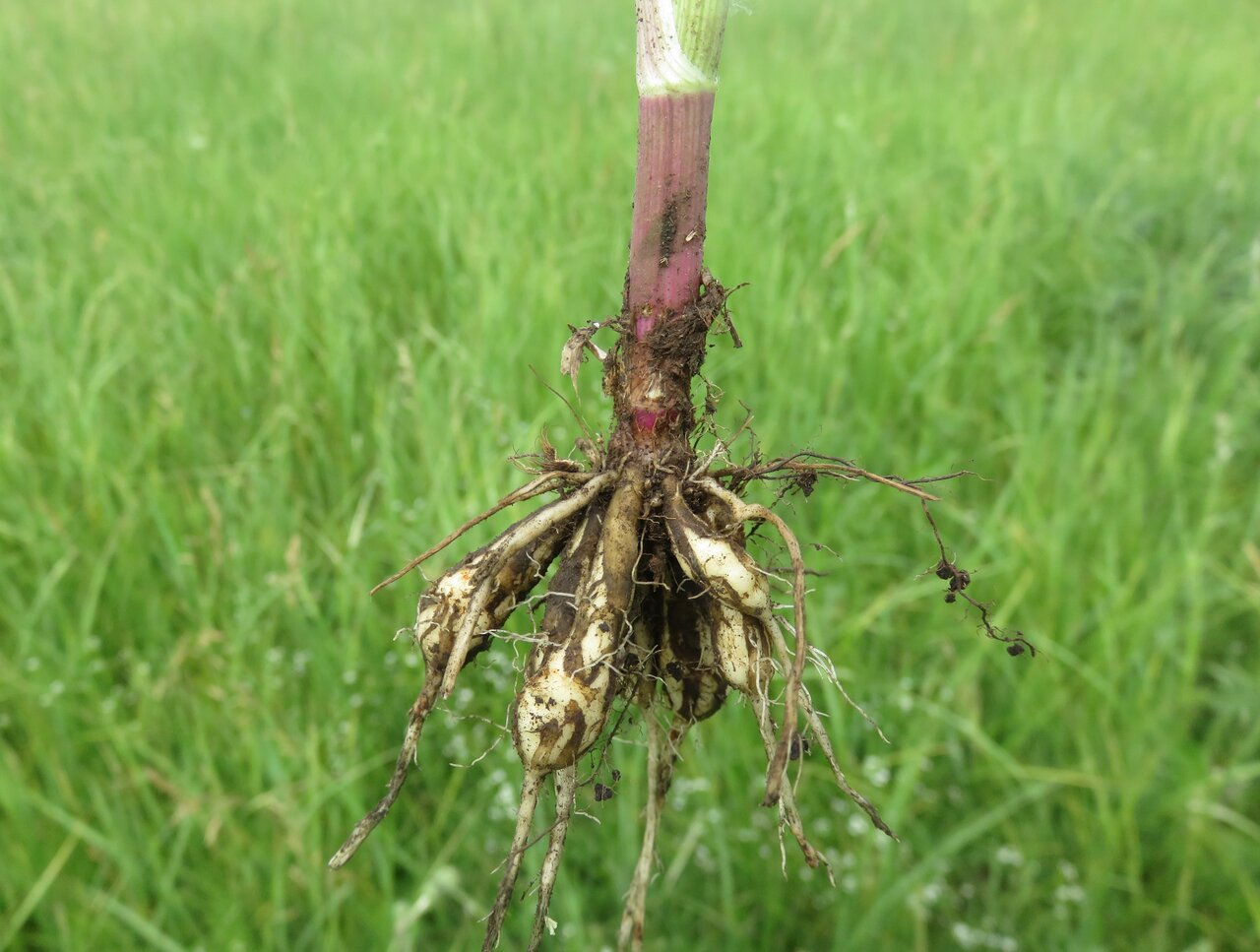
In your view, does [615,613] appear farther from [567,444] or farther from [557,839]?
[567,444]

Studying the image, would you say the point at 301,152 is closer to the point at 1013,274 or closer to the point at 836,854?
the point at 1013,274

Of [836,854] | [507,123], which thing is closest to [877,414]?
[836,854]

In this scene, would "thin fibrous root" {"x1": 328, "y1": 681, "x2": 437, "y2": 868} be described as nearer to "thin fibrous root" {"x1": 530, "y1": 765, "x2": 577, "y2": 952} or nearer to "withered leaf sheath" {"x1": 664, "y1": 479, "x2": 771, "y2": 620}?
"thin fibrous root" {"x1": 530, "y1": 765, "x2": 577, "y2": 952}

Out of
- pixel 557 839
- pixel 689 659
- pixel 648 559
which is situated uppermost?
Answer: pixel 648 559

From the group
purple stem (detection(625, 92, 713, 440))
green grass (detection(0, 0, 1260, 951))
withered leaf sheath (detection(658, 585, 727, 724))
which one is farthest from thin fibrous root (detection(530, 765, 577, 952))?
green grass (detection(0, 0, 1260, 951))

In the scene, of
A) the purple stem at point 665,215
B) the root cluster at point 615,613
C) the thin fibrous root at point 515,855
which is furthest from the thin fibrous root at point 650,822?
the purple stem at point 665,215

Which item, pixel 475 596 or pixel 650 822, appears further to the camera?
pixel 650 822

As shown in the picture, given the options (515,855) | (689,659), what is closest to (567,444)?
(689,659)
